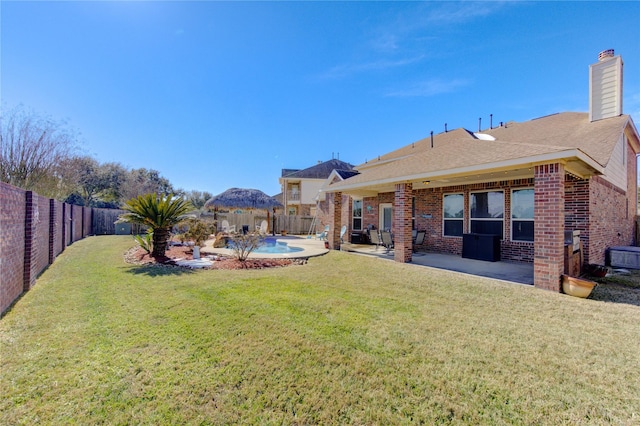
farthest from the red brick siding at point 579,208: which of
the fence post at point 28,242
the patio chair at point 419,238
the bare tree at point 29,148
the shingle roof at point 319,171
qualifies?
the shingle roof at point 319,171

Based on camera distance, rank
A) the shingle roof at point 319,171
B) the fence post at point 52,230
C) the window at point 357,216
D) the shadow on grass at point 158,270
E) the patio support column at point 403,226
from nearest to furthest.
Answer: the shadow on grass at point 158,270, the fence post at point 52,230, the patio support column at point 403,226, the window at point 357,216, the shingle roof at point 319,171

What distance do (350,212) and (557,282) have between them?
12422 mm

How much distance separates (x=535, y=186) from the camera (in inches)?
261

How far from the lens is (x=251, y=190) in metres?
22.5

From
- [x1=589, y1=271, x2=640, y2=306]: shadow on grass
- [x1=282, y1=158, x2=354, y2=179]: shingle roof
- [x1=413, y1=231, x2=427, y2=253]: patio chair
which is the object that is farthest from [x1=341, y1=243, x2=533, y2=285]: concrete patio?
[x1=282, y1=158, x2=354, y2=179]: shingle roof

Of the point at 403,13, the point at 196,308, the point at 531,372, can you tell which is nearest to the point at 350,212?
the point at 403,13

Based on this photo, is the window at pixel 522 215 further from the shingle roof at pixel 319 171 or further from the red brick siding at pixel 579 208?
the shingle roof at pixel 319 171

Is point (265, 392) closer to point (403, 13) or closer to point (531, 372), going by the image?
point (531, 372)

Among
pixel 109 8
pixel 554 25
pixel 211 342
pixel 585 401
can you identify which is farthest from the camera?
pixel 554 25

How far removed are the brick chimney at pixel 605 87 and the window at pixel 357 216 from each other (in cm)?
1108

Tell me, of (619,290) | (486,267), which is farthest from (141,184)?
(619,290)

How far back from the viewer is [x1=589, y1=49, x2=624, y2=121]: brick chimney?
33.7 feet

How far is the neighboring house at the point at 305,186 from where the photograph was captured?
34906 millimetres

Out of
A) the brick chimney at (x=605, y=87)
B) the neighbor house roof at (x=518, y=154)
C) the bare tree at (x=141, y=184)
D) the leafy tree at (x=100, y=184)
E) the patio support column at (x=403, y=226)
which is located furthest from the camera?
the bare tree at (x=141, y=184)
